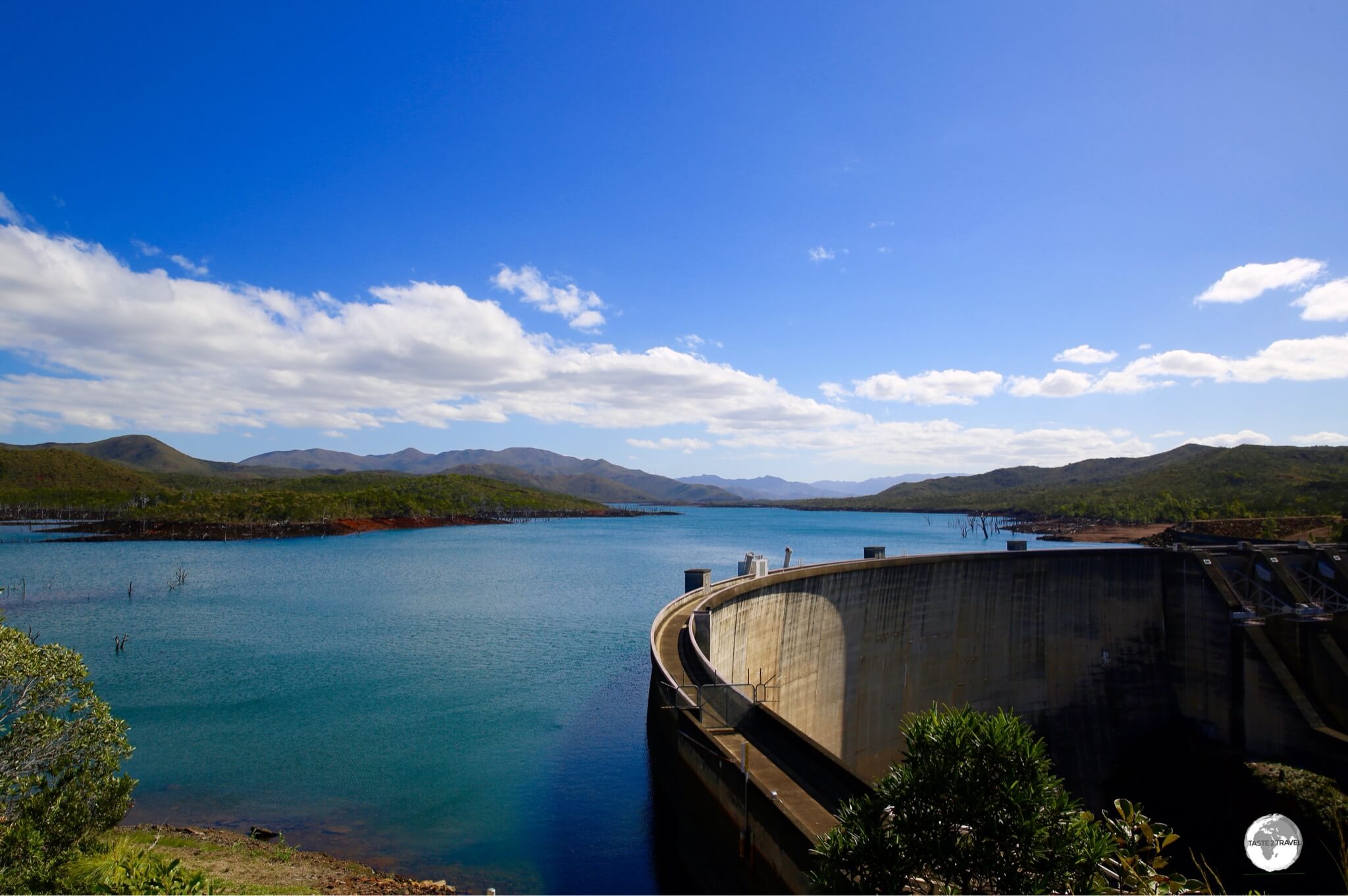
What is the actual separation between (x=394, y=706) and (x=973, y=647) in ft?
79.6

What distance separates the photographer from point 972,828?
610 centimetres

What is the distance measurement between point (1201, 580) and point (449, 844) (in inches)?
1303

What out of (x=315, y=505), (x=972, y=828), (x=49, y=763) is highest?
(x=315, y=505)

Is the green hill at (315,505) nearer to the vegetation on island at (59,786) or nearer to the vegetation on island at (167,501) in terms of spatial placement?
the vegetation on island at (167,501)

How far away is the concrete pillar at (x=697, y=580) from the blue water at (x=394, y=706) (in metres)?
5.35

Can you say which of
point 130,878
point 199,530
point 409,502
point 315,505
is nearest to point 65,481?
point 315,505

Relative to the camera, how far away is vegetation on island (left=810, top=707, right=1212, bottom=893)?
234 inches

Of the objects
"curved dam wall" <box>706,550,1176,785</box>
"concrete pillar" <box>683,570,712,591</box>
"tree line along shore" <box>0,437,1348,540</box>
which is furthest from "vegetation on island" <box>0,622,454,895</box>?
"tree line along shore" <box>0,437,1348,540</box>

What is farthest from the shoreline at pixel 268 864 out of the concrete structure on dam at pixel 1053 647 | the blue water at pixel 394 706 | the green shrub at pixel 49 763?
the concrete structure on dam at pixel 1053 647

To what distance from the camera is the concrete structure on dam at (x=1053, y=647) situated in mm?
23359

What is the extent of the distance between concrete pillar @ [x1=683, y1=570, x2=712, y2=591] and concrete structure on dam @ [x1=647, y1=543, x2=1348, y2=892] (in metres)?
0.13

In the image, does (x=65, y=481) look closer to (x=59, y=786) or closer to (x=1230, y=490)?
(x=59, y=786)

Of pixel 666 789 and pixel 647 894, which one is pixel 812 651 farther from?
pixel 647 894

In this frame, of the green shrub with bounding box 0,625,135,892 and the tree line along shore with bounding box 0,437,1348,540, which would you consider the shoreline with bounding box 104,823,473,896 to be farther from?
the tree line along shore with bounding box 0,437,1348,540
